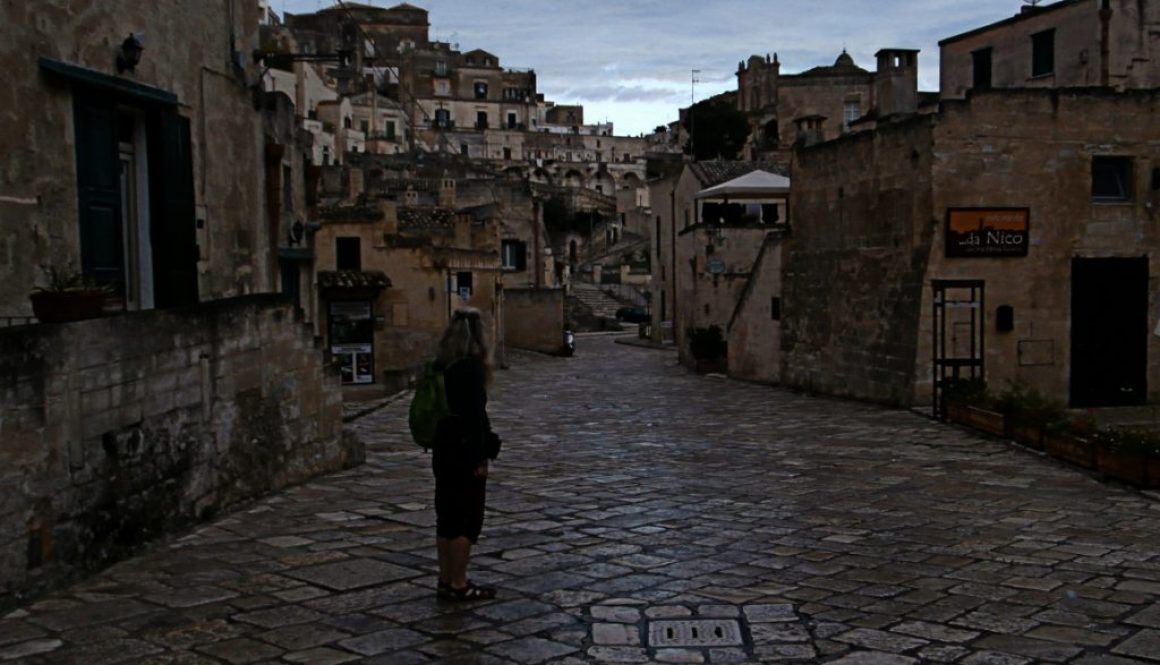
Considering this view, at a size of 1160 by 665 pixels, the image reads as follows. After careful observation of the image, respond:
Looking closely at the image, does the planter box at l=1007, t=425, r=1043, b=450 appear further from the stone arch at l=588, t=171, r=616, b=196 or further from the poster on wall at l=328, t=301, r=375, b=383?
the stone arch at l=588, t=171, r=616, b=196

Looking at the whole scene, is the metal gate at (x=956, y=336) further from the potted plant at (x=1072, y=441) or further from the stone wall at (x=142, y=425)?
the stone wall at (x=142, y=425)

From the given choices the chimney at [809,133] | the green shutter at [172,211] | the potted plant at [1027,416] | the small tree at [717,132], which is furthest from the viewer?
the small tree at [717,132]

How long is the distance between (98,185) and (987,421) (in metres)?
11.3

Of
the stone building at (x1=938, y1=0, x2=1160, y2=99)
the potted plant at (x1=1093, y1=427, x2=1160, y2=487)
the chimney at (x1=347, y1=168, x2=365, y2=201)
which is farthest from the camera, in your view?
the chimney at (x1=347, y1=168, x2=365, y2=201)

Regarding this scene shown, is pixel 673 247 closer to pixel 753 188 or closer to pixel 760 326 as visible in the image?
pixel 753 188

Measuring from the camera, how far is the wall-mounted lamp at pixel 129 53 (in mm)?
9445

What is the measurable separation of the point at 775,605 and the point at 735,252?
27.5 m

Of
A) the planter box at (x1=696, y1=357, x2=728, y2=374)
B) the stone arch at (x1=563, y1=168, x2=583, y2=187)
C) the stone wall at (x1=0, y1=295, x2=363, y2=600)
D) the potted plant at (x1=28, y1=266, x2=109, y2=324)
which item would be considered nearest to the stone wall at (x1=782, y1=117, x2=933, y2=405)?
the planter box at (x1=696, y1=357, x2=728, y2=374)

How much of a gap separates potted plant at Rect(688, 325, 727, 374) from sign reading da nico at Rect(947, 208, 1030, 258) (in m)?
13.6

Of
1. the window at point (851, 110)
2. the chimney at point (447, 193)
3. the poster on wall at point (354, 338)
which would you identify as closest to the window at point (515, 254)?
the chimney at point (447, 193)

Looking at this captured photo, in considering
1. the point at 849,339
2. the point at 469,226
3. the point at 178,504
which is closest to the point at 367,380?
the point at 469,226

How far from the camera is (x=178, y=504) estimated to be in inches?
335

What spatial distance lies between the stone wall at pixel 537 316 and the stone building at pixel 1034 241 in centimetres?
2650

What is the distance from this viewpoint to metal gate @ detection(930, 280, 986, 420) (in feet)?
53.0
